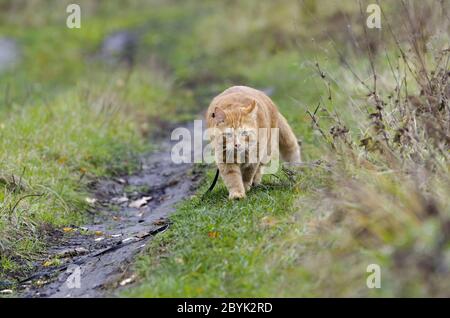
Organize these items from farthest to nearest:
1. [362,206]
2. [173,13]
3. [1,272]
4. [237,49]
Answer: [173,13]
[237,49]
[1,272]
[362,206]

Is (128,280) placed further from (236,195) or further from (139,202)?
(139,202)

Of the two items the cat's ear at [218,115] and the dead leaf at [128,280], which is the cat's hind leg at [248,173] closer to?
the cat's ear at [218,115]

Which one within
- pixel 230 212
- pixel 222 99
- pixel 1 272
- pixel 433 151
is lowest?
pixel 1 272

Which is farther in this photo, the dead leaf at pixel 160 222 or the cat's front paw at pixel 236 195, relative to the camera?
the dead leaf at pixel 160 222

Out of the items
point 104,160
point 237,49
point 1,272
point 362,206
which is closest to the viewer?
point 362,206

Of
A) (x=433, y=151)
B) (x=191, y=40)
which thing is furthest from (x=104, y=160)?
(x=191, y=40)

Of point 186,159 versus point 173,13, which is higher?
point 173,13

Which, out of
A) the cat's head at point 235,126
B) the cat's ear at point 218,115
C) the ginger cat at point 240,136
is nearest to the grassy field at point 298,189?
the ginger cat at point 240,136

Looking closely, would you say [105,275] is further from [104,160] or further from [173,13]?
[173,13]

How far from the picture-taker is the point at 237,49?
1723cm

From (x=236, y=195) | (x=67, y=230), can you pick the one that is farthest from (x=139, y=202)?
(x=236, y=195)

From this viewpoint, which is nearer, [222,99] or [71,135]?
[222,99]

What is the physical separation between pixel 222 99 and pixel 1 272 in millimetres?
2373

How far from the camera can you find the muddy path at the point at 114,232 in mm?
5367
